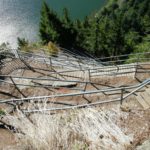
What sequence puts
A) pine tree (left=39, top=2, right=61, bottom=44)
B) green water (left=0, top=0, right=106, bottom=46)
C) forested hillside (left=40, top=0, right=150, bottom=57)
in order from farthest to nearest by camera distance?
1. green water (left=0, top=0, right=106, bottom=46)
2. forested hillside (left=40, top=0, right=150, bottom=57)
3. pine tree (left=39, top=2, right=61, bottom=44)

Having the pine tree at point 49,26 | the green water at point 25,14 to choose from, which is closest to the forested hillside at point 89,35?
the pine tree at point 49,26

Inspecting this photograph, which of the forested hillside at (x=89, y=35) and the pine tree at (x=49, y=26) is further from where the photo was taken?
the forested hillside at (x=89, y=35)

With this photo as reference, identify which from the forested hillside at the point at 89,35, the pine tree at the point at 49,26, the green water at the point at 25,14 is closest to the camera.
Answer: the pine tree at the point at 49,26

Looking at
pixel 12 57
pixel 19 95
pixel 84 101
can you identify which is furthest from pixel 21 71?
pixel 84 101

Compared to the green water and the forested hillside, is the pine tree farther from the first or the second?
the green water

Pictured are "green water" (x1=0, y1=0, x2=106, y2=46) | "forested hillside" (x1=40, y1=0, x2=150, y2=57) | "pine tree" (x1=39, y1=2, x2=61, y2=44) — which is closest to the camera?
"pine tree" (x1=39, y1=2, x2=61, y2=44)

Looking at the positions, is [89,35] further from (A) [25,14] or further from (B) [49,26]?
(A) [25,14]

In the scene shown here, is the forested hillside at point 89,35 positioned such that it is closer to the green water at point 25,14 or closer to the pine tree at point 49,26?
the pine tree at point 49,26

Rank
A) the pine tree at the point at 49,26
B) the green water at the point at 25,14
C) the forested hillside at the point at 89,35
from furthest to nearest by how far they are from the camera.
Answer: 1. the green water at the point at 25,14
2. the forested hillside at the point at 89,35
3. the pine tree at the point at 49,26

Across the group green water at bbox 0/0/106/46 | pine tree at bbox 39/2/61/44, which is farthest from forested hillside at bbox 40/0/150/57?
green water at bbox 0/0/106/46
